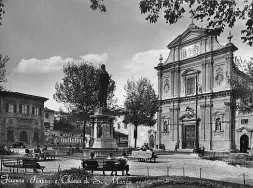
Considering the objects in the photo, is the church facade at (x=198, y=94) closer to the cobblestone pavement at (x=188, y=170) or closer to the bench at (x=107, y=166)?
the cobblestone pavement at (x=188, y=170)

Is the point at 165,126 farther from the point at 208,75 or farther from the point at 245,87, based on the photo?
the point at 245,87

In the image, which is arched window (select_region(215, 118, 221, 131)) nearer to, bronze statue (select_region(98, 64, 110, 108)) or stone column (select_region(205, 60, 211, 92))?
stone column (select_region(205, 60, 211, 92))

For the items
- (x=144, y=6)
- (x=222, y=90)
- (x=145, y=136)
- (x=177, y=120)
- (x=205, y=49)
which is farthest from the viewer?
(x=145, y=136)

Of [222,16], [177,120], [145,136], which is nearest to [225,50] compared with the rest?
[177,120]

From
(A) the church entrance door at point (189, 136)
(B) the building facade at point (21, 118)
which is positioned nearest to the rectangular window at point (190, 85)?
(A) the church entrance door at point (189, 136)

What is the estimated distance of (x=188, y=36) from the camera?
47750mm

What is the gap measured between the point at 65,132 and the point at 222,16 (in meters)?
70.7

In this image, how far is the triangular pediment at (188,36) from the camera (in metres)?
46.2

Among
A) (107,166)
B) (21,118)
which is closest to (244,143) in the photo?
(107,166)

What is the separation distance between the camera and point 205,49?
45250mm

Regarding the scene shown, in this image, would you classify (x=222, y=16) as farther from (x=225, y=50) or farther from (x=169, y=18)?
(x=225, y=50)

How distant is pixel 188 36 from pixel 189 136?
47.7ft

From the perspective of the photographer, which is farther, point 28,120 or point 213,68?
point 28,120

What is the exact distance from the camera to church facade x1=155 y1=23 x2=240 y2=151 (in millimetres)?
42000
